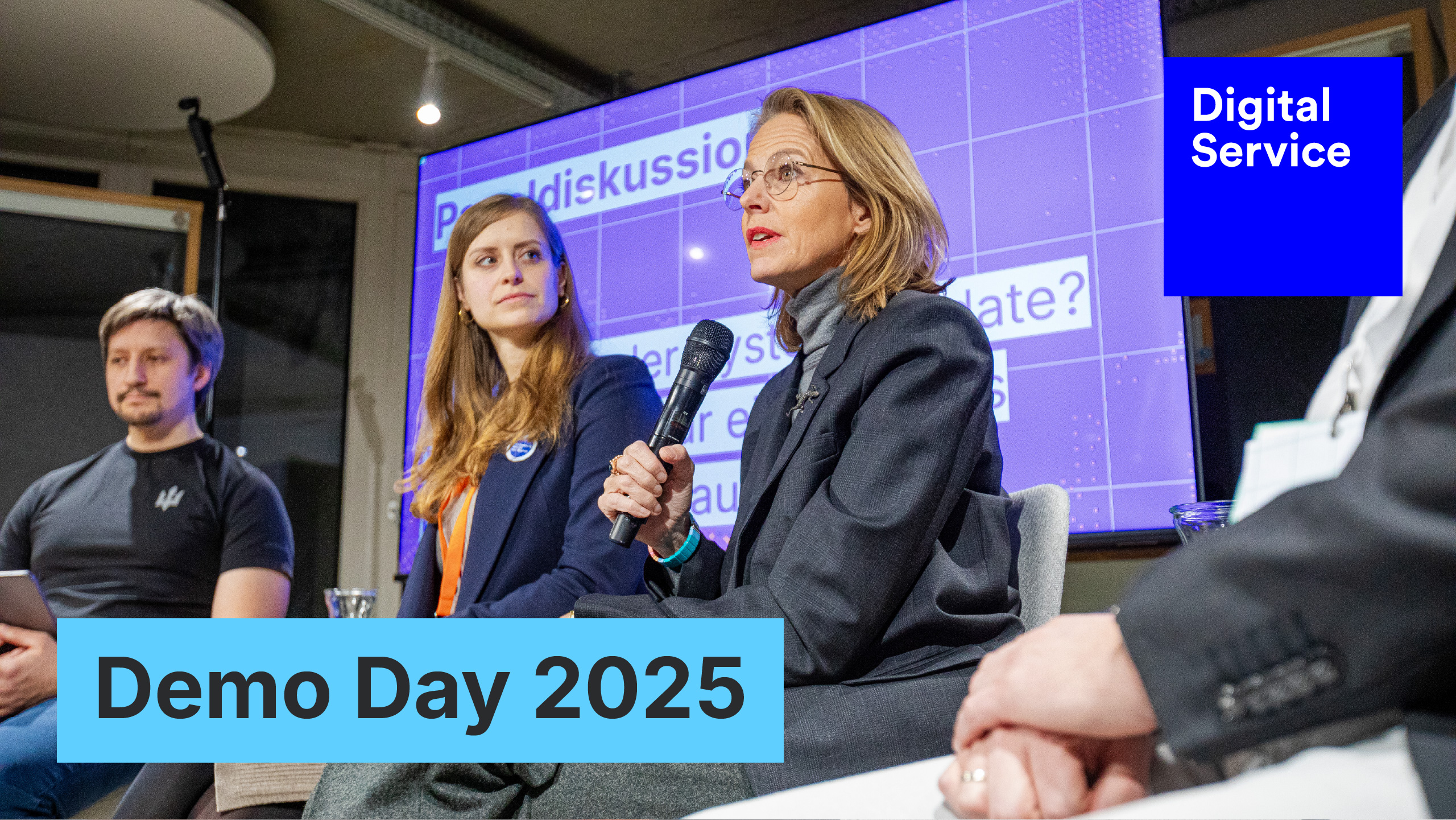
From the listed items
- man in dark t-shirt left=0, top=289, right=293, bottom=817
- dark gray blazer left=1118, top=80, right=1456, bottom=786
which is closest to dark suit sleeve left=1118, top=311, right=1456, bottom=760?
dark gray blazer left=1118, top=80, right=1456, bottom=786

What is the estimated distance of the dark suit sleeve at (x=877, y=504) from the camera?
4.01 ft

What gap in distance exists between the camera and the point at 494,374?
255 cm

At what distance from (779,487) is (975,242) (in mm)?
1698

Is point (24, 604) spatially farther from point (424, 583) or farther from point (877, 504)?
point (877, 504)

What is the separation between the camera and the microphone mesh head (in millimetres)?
1634

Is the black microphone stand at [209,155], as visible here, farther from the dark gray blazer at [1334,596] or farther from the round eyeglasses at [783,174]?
the dark gray blazer at [1334,596]

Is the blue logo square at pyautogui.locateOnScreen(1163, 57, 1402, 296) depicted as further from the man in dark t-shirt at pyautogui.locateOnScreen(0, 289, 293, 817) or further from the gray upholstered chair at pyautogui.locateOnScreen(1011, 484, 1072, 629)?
the man in dark t-shirt at pyautogui.locateOnScreen(0, 289, 293, 817)

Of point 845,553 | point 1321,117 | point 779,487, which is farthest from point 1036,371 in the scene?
point 845,553

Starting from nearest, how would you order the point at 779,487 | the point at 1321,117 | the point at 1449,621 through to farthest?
1. the point at 1449,621
2. the point at 779,487
3. the point at 1321,117

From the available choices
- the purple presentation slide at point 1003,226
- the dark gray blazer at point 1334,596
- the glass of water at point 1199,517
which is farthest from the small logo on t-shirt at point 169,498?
the dark gray blazer at point 1334,596

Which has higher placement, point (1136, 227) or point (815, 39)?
point (815, 39)

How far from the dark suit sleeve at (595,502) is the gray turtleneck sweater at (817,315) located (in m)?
0.52

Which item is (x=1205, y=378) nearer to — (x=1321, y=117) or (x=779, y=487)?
(x=1321, y=117)

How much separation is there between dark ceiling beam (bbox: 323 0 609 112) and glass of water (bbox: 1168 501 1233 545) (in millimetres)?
2700
